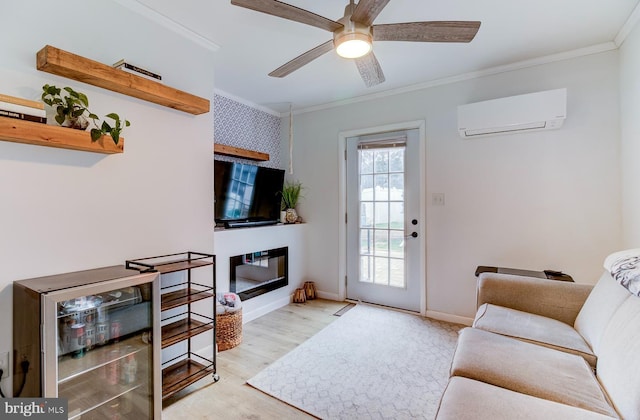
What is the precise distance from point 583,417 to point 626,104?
2380 millimetres

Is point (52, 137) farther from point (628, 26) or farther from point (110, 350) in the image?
point (628, 26)

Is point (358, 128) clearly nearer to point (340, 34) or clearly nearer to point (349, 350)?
point (340, 34)

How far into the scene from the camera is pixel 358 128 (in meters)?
3.59

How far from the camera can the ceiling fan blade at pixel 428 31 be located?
1.52 m

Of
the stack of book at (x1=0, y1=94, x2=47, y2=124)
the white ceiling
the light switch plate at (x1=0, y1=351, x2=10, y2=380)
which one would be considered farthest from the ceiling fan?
the light switch plate at (x1=0, y1=351, x2=10, y2=380)

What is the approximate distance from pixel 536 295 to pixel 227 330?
2.29 metres

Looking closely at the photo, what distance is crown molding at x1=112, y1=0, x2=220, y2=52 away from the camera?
74.2 inches

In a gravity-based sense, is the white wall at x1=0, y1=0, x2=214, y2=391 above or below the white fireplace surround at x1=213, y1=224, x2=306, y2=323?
above

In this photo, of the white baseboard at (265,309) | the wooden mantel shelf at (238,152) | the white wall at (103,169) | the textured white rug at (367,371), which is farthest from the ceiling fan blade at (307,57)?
the white baseboard at (265,309)

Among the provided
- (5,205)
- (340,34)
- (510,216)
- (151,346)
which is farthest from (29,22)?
(510,216)

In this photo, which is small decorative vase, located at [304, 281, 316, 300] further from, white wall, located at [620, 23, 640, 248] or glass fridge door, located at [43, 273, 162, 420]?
white wall, located at [620, 23, 640, 248]

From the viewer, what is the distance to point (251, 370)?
221cm

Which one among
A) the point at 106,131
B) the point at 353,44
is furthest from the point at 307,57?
the point at 106,131

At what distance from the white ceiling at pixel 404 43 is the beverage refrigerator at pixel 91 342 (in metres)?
1.69
